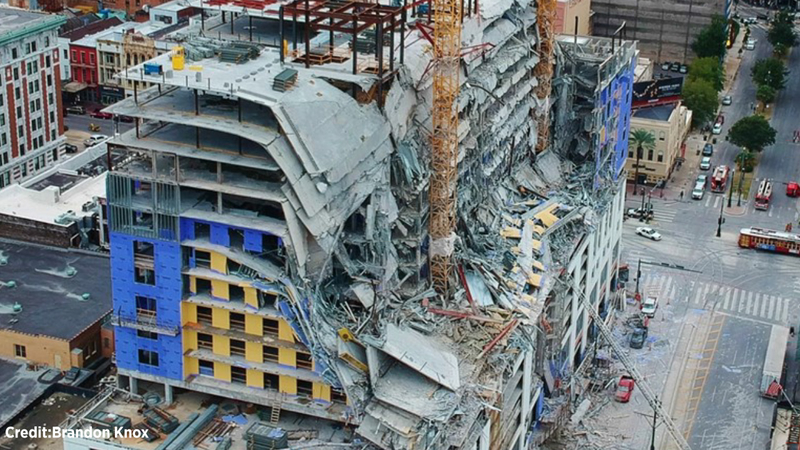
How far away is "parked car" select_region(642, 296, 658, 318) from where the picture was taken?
165 metres

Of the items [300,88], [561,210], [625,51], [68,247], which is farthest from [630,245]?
[300,88]

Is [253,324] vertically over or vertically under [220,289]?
under

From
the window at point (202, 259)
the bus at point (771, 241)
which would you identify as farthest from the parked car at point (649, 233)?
the window at point (202, 259)

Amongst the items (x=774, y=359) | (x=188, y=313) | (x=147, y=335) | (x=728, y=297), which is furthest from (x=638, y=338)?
(x=147, y=335)

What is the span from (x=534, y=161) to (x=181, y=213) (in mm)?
64526

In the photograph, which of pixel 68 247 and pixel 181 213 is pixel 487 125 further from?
pixel 68 247

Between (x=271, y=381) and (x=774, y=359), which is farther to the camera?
(x=774, y=359)

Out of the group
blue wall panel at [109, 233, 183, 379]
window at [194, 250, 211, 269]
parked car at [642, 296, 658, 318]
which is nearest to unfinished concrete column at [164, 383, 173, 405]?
blue wall panel at [109, 233, 183, 379]

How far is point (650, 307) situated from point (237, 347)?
78637 millimetres

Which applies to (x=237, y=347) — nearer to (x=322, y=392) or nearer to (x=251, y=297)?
(x=251, y=297)

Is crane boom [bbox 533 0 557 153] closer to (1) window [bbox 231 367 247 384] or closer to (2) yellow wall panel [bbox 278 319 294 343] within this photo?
(2) yellow wall panel [bbox 278 319 294 343]

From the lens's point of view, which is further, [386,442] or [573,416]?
[573,416]

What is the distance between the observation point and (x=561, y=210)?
14300 centimetres

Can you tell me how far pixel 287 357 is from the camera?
332 feet
